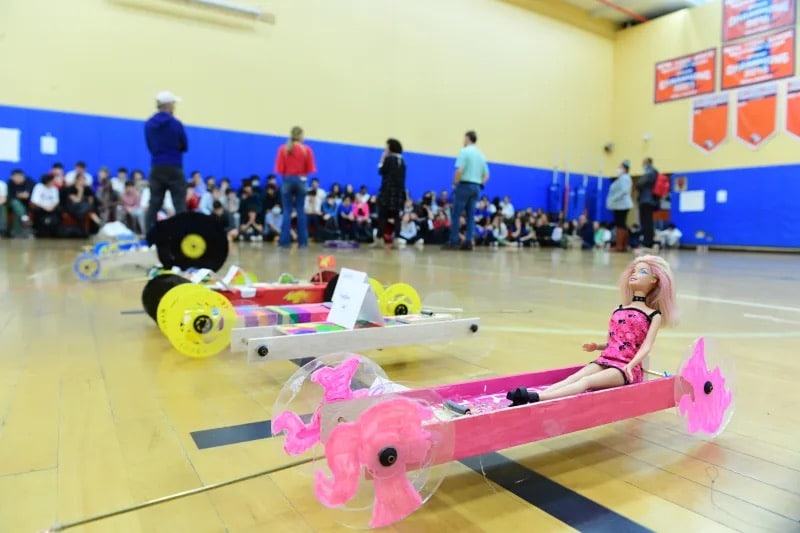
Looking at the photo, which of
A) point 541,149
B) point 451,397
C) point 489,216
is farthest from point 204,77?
point 451,397

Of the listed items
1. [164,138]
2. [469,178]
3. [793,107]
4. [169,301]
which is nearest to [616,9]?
[793,107]

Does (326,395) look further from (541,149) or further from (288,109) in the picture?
(541,149)

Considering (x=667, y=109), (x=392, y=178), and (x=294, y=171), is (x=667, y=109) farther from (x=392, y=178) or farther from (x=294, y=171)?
(x=294, y=171)

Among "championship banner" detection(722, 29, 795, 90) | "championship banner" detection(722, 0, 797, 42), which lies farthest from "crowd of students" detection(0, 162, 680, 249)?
"championship banner" detection(722, 0, 797, 42)

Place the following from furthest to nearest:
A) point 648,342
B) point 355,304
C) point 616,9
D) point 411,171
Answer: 1. point 616,9
2. point 411,171
3. point 355,304
4. point 648,342

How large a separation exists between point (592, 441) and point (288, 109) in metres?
12.1

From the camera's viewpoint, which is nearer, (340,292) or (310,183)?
(340,292)

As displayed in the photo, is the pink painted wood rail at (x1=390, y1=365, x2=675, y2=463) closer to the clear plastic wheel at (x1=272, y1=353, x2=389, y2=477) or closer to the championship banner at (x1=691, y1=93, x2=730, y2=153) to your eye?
the clear plastic wheel at (x1=272, y1=353, x2=389, y2=477)

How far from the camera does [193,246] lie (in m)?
3.48

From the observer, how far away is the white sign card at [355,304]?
198 cm

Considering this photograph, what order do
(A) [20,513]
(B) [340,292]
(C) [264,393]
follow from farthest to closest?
(B) [340,292] → (C) [264,393] → (A) [20,513]

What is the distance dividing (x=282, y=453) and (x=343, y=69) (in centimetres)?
1282

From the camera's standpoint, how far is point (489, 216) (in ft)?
49.2

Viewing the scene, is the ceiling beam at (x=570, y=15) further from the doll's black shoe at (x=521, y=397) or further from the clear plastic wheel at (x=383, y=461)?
the clear plastic wheel at (x=383, y=461)
